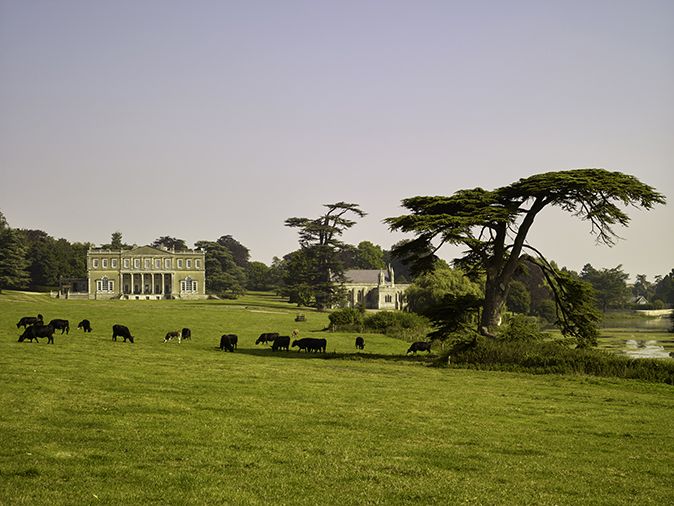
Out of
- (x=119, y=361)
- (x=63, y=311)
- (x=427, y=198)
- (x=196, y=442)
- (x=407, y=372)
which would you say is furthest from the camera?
(x=63, y=311)

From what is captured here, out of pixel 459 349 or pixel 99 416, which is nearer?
pixel 99 416

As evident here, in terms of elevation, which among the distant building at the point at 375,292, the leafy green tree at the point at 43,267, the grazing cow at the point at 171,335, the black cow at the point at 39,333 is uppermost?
the leafy green tree at the point at 43,267

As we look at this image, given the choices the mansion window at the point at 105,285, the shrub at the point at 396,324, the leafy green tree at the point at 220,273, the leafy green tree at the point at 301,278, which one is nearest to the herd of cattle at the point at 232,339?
the shrub at the point at 396,324

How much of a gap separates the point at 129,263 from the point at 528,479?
5263 inches

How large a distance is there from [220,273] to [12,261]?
4063 cm

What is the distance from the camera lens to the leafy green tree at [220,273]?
500 ft

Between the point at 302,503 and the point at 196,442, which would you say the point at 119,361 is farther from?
the point at 302,503

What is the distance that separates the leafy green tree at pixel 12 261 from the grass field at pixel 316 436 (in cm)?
11400

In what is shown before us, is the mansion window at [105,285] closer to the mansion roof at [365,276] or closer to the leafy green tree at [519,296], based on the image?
the mansion roof at [365,276]

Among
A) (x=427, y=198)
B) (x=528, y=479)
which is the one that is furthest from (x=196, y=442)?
(x=427, y=198)

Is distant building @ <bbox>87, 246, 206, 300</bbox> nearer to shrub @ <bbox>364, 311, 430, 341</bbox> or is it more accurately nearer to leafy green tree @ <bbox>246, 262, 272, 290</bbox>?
leafy green tree @ <bbox>246, 262, 272, 290</bbox>

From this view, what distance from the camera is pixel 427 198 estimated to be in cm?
3844

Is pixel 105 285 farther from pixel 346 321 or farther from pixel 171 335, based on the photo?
pixel 171 335

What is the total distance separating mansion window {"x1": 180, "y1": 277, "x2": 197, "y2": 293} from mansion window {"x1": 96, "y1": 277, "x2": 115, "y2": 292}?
1282cm
